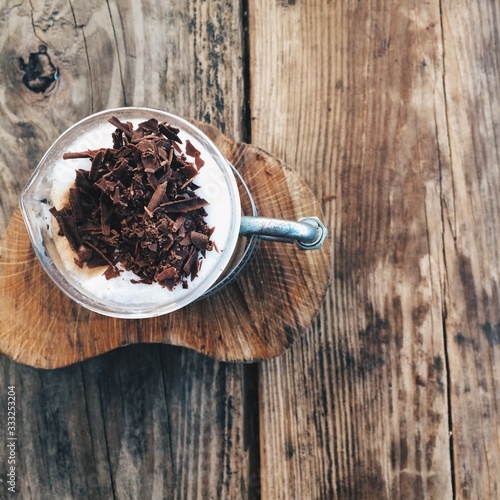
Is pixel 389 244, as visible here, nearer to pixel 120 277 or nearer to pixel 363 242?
pixel 363 242

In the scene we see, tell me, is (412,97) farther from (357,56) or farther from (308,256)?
(308,256)

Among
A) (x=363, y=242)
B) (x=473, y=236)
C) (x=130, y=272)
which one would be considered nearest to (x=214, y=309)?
(x=130, y=272)

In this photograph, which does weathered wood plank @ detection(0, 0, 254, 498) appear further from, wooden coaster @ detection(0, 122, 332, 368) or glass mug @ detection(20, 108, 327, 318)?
glass mug @ detection(20, 108, 327, 318)

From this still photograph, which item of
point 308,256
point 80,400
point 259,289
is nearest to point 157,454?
point 80,400

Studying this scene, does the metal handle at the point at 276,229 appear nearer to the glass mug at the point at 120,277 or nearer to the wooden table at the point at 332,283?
the glass mug at the point at 120,277

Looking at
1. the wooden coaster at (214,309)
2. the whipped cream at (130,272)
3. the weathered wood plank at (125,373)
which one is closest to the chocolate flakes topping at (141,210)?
the whipped cream at (130,272)
